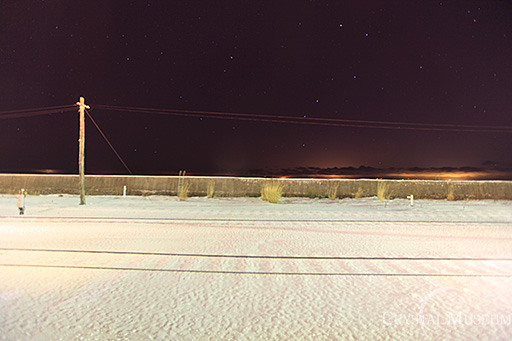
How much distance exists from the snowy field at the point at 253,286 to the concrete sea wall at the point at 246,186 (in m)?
13.6

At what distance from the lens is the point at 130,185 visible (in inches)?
832

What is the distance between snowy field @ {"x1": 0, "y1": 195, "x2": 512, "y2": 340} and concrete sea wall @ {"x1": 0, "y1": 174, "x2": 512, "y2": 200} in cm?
1360

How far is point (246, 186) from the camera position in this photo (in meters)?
20.8

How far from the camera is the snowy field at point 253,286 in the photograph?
2586 mm

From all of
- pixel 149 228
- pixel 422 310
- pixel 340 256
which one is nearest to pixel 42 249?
pixel 149 228

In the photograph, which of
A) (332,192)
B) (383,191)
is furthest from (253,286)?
(332,192)

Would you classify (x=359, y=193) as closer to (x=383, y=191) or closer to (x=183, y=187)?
(x=383, y=191)

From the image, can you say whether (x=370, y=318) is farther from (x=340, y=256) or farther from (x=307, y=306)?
(x=340, y=256)

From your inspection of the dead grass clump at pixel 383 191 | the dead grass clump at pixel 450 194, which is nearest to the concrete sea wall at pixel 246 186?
the dead grass clump at pixel 450 194

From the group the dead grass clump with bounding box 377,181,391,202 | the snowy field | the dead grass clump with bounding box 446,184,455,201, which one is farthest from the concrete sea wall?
the snowy field

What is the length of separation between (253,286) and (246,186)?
1716 cm

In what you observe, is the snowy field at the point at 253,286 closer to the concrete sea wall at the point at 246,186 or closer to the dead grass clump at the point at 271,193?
the dead grass clump at the point at 271,193

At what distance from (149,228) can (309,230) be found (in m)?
3.78

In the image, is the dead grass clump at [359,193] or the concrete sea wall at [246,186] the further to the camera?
the concrete sea wall at [246,186]
